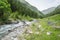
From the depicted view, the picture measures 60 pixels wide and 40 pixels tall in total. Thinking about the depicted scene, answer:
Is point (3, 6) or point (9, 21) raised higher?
point (3, 6)

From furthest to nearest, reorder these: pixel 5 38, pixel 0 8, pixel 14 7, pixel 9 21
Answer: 1. pixel 14 7
2. pixel 9 21
3. pixel 0 8
4. pixel 5 38

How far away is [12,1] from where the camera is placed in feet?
321

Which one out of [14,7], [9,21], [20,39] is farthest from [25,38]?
[14,7]

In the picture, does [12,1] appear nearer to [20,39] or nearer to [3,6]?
[3,6]

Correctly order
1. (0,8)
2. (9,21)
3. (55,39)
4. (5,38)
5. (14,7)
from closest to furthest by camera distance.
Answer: (55,39) → (5,38) → (0,8) → (9,21) → (14,7)

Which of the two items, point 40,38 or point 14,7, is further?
point 14,7

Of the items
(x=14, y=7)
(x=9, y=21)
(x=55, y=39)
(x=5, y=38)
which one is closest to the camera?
(x=55, y=39)

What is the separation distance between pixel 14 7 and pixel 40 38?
2610 inches

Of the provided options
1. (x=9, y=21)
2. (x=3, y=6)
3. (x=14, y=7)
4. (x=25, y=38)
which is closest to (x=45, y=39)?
(x=25, y=38)

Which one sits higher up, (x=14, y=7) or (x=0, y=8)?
(x=0, y=8)

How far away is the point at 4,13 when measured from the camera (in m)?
53.5

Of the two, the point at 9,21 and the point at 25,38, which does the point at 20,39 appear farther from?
the point at 9,21

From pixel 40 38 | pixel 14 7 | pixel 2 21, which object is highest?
pixel 40 38

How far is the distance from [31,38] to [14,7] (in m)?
66.3
